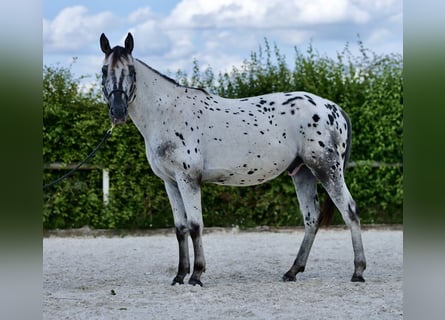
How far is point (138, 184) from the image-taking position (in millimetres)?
10430

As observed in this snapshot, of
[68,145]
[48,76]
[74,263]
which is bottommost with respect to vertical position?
[74,263]

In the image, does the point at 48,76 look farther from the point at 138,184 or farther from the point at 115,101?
the point at 115,101

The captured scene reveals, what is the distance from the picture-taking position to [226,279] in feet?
21.2

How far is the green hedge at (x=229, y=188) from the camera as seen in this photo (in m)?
10.3

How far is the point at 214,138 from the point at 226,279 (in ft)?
5.21

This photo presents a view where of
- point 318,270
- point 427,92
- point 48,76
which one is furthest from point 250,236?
point 427,92

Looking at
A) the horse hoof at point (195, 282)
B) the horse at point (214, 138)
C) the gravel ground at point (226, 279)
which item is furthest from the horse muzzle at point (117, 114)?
the horse hoof at point (195, 282)

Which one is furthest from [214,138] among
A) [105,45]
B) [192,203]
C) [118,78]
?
[105,45]

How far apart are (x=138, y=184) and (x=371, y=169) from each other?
396 cm

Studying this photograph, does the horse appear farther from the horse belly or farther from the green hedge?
the green hedge

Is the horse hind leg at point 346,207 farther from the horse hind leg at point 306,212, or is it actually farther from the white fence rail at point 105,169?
the white fence rail at point 105,169

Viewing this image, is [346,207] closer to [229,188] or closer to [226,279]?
[226,279]

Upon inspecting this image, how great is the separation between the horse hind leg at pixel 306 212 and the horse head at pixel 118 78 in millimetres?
1797

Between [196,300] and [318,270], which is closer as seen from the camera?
[196,300]
